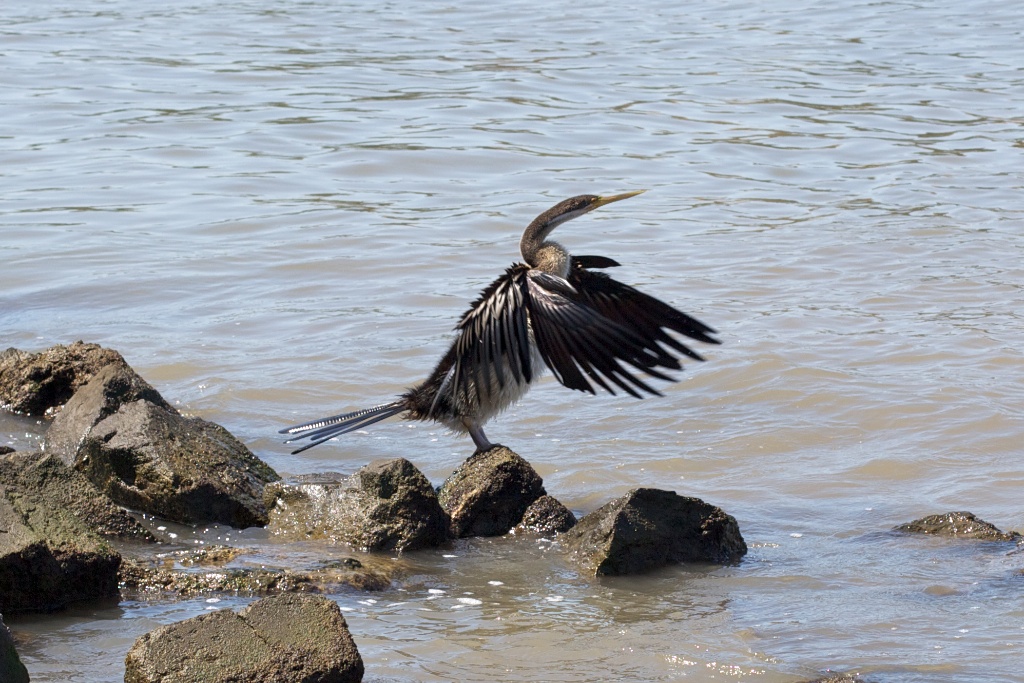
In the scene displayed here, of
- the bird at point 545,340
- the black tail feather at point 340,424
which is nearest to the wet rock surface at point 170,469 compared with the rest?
Result: the black tail feather at point 340,424

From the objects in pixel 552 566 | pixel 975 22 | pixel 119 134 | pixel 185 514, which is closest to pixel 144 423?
pixel 185 514

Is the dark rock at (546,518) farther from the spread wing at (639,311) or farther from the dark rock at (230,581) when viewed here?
the dark rock at (230,581)

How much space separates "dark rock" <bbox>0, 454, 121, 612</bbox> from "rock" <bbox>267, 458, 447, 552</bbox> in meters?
0.96

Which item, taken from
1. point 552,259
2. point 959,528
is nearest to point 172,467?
point 552,259

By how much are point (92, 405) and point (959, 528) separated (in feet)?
12.5

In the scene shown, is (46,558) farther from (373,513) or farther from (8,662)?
(373,513)

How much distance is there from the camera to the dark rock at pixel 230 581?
492cm

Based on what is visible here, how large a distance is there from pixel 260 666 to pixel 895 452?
13.5ft

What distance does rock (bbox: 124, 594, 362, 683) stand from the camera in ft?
13.1

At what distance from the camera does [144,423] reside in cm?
592

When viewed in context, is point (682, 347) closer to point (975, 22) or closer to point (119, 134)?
point (119, 134)

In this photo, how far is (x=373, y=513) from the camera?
18.4ft

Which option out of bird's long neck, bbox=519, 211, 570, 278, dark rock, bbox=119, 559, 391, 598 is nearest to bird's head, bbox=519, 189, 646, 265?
bird's long neck, bbox=519, 211, 570, 278

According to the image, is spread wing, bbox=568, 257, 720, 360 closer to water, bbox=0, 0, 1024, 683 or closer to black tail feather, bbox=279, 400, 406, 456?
→ water, bbox=0, 0, 1024, 683
